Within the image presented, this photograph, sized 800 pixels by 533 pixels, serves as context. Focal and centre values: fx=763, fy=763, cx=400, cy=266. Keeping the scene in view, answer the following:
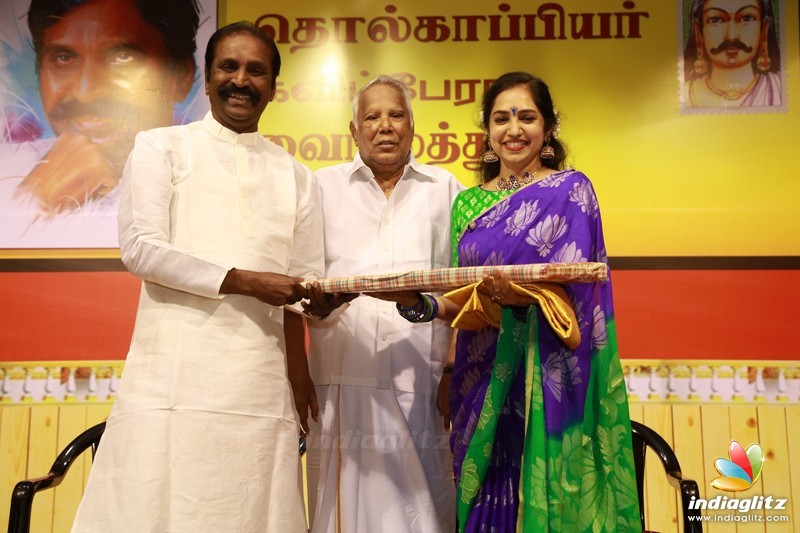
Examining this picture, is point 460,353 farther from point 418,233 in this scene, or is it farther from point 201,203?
point 201,203

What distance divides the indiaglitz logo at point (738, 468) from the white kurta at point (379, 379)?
1.76m

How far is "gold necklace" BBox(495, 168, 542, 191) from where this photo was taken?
2.70 metres

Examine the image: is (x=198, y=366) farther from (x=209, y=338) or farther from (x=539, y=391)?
(x=539, y=391)

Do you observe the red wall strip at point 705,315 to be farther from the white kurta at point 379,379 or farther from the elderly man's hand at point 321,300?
the elderly man's hand at point 321,300

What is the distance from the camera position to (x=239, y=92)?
256 cm

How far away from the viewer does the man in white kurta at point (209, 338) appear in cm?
220

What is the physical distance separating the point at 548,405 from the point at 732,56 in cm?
252

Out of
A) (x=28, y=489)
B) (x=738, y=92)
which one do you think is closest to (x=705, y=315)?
(x=738, y=92)

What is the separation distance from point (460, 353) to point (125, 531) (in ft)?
3.98

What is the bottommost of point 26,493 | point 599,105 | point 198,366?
point 26,493

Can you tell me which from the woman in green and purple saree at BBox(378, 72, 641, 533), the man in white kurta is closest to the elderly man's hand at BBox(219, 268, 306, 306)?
the man in white kurta

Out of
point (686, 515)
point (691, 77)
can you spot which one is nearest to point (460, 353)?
point (686, 515)

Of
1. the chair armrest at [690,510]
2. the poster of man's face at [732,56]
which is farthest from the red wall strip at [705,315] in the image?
the chair armrest at [690,510]

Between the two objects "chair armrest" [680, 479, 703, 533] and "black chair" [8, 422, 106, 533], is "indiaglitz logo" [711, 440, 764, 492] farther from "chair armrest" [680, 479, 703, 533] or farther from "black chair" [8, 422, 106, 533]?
"black chair" [8, 422, 106, 533]
